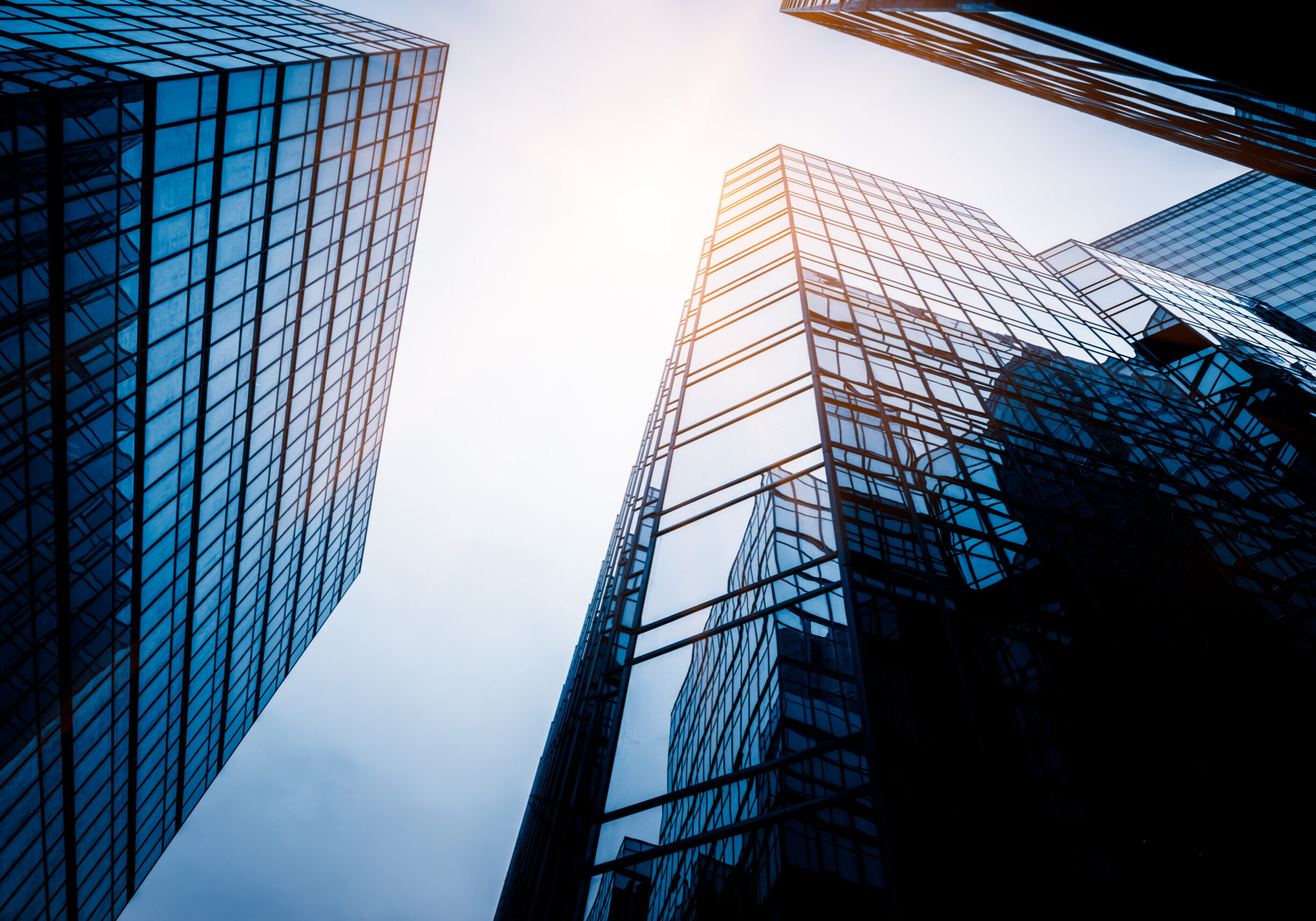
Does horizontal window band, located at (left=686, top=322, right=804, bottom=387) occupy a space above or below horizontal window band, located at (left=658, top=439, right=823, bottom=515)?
above

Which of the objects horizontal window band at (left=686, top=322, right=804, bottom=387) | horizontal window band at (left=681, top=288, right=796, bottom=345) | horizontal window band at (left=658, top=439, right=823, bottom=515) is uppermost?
horizontal window band at (left=681, top=288, right=796, bottom=345)

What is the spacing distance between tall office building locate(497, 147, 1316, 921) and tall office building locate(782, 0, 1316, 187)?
5.35 meters

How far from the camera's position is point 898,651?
27.6 feet

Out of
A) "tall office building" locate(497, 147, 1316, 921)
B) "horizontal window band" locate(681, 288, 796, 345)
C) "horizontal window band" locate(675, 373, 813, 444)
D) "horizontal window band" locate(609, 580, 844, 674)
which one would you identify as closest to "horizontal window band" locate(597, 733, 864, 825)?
"tall office building" locate(497, 147, 1316, 921)

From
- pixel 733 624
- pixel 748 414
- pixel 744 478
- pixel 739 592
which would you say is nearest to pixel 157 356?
pixel 748 414

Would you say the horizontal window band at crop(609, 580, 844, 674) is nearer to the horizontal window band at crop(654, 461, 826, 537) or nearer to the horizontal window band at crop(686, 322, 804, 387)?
the horizontal window band at crop(654, 461, 826, 537)

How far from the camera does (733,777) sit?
7.44 metres

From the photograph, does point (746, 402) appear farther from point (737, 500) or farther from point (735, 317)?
point (735, 317)

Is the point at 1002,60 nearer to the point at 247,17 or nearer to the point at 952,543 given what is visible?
the point at 952,543

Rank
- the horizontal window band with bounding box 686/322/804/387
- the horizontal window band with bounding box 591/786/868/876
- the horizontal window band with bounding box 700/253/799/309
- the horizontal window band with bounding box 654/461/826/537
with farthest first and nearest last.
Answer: the horizontal window band with bounding box 700/253/799/309 < the horizontal window band with bounding box 686/322/804/387 < the horizontal window band with bounding box 654/461/826/537 < the horizontal window band with bounding box 591/786/868/876

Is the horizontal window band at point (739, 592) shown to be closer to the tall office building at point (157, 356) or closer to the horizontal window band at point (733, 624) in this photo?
the horizontal window band at point (733, 624)

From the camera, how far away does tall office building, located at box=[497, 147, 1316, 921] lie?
21.9 ft

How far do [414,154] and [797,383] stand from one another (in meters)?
27.1

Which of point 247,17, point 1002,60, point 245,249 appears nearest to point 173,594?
point 245,249
